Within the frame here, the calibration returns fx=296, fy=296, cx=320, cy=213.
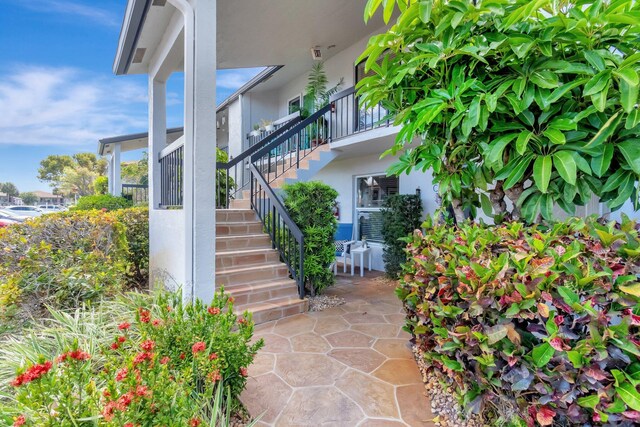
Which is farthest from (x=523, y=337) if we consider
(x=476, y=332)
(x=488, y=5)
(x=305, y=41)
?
(x=305, y=41)

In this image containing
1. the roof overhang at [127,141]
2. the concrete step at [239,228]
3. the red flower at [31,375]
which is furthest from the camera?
the roof overhang at [127,141]

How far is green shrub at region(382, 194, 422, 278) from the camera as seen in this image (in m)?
6.09

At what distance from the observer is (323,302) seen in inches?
191

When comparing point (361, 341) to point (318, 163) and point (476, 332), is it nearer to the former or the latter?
point (476, 332)

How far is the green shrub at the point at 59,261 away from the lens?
3188mm

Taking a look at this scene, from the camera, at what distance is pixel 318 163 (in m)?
7.08

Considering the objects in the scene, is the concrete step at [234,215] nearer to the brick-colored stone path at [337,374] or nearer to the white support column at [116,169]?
the brick-colored stone path at [337,374]

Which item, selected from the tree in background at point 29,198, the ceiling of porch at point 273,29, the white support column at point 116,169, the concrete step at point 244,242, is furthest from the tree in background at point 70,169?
the concrete step at point 244,242

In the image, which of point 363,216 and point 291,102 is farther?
point 291,102

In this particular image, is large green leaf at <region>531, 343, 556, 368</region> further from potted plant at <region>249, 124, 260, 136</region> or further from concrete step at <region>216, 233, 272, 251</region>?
potted plant at <region>249, 124, 260, 136</region>

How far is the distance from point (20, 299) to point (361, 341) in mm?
3730

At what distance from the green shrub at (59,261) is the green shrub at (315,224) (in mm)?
2582

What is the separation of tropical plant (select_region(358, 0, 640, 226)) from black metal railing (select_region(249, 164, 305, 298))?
252cm

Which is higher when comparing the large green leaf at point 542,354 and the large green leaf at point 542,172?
the large green leaf at point 542,172
